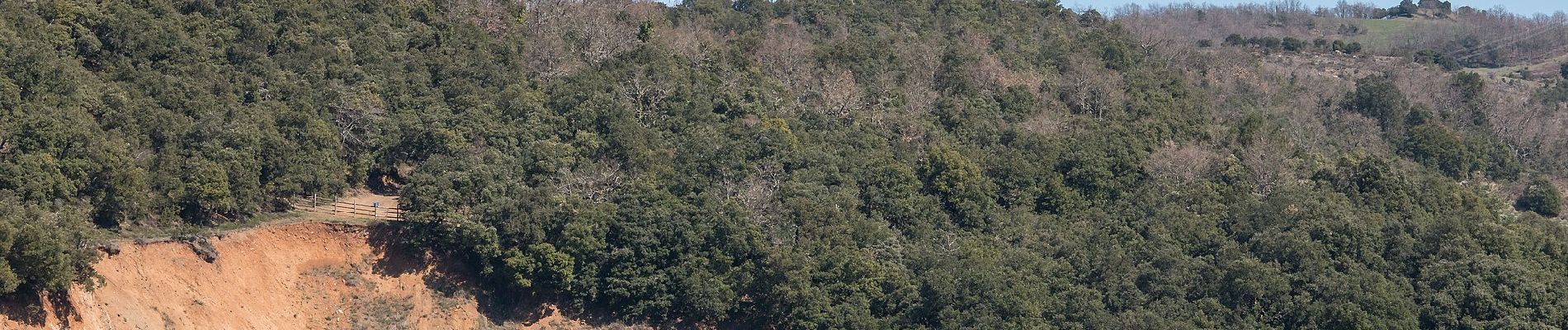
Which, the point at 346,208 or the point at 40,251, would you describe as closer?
the point at 40,251

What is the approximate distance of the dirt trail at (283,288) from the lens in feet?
140

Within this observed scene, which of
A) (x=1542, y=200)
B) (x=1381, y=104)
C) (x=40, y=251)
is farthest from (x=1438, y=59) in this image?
(x=40, y=251)

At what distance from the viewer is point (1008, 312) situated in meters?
49.7

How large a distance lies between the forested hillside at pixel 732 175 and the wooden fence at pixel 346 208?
0.46 metres

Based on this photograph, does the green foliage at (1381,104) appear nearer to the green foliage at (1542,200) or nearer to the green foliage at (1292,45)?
the green foliage at (1542,200)

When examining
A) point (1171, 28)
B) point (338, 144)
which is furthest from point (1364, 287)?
point (1171, 28)

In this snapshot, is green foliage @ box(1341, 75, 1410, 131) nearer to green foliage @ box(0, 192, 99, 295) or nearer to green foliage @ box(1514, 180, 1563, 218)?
green foliage @ box(1514, 180, 1563, 218)

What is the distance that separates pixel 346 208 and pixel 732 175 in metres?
11.3

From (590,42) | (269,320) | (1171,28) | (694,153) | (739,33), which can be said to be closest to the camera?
(269,320)

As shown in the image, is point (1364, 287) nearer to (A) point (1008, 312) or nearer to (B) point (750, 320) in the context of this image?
(A) point (1008, 312)

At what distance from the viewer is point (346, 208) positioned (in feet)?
167

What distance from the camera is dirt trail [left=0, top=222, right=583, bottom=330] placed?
42.7 metres

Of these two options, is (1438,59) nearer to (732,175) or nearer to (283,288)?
(732,175)

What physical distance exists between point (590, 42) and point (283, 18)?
10.6m
